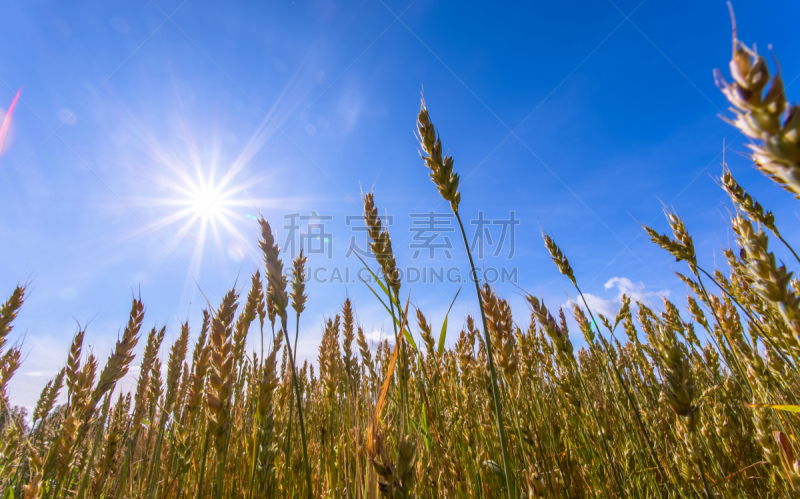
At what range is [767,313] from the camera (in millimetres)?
2033

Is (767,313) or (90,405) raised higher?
(767,313)

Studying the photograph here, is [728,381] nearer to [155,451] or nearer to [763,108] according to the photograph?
[763,108]

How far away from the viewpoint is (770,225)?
99.7 inches

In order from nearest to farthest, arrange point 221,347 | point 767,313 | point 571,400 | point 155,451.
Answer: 1. point 221,347
2. point 767,313
3. point 571,400
4. point 155,451

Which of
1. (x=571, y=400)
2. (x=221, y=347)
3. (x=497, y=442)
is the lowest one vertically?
(x=497, y=442)

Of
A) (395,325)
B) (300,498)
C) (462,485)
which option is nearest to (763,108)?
(395,325)

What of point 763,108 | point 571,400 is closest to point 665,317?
point 571,400

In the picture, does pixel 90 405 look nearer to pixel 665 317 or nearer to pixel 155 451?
pixel 155 451

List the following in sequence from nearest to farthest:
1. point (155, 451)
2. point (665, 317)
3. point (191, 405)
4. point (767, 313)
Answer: point (191, 405)
point (767, 313)
point (155, 451)
point (665, 317)

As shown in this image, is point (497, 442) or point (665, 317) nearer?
point (497, 442)

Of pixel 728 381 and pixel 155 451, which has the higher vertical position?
pixel 728 381

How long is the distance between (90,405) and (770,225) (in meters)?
4.95

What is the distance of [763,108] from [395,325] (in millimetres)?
1509

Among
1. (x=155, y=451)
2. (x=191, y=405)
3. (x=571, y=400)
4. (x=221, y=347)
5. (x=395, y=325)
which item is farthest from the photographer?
(x=155, y=451)
